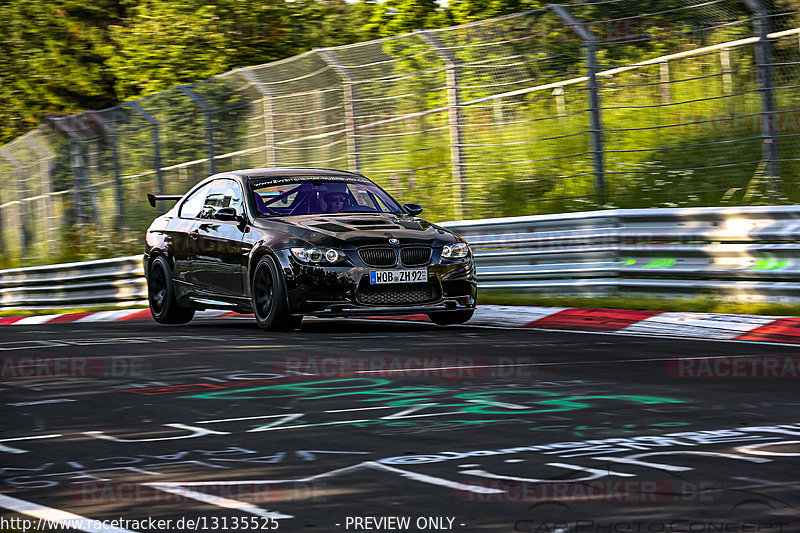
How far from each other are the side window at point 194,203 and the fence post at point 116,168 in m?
8.21

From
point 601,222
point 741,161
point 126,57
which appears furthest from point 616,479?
point 126,57

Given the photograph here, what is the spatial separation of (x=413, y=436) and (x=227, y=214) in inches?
262

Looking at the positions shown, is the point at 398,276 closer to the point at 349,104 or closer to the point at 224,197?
the point at 224,197

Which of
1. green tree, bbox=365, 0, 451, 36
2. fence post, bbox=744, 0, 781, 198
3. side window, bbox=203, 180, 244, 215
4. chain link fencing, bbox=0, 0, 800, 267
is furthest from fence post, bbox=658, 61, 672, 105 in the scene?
green tree, bbox=365, 0, 451, 36

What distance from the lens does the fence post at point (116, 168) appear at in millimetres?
21856

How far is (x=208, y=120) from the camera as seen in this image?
18.9m

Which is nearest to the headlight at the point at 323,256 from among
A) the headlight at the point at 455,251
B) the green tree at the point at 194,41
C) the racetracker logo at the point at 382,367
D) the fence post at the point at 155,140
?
the headlight at the point at 455,251

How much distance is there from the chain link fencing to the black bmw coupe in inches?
106

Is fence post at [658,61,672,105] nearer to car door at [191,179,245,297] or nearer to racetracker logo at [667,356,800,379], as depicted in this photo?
car door at [191,179,245,297]

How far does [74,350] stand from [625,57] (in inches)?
295

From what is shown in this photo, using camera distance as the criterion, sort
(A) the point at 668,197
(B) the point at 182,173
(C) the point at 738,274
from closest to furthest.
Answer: (C) the point at 738,274 → (A) the point at 668,197 → (B) the point at 182,173

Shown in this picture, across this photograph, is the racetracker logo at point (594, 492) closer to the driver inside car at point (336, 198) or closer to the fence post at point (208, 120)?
the driver inside car at point (336, 198)

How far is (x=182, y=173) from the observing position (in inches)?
810

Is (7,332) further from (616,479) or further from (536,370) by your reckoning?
(616,479)
